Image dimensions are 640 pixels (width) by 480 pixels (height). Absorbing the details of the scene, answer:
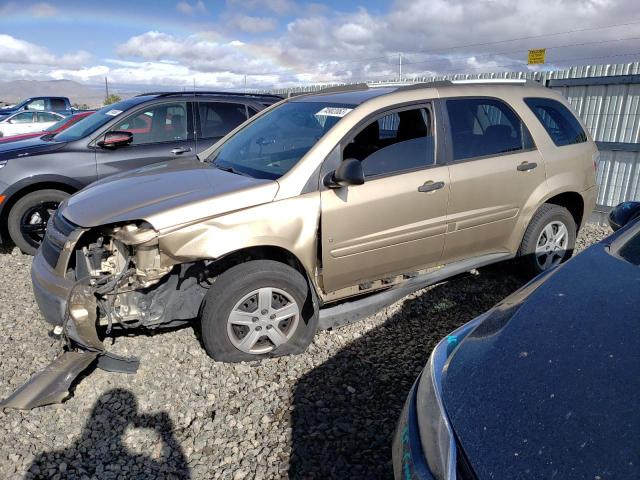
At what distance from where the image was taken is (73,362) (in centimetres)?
310

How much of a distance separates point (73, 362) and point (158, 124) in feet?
12.4

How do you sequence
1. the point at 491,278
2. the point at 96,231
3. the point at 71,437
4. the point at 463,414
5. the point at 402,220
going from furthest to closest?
the point at 491,278, the point at 402,220, the point at 96,231, the point at 71,437, the point at 463,414

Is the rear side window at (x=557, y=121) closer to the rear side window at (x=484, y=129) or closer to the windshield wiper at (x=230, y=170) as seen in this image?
the rear side window at (x=484, y=129)

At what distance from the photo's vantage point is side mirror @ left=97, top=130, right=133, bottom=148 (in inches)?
226

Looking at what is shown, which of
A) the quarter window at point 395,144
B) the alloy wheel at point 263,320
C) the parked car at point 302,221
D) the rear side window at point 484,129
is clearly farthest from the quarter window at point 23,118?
the rear side window at point 484,129

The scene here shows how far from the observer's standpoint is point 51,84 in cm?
19862

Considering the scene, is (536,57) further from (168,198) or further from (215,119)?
(168,198)

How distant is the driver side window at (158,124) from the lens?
6.05 meters

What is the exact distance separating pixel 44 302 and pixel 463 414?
2783mm

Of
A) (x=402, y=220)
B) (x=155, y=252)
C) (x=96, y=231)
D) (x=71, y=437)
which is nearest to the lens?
(x=71, y=437)

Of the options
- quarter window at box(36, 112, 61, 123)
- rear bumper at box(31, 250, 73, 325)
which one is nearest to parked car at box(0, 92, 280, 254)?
rear bumper at box(31, 250, 73, 325)

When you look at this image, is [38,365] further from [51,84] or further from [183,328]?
[51,84]

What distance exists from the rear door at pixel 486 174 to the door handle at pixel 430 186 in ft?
0.44

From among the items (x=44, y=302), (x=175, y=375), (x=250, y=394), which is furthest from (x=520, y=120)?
(x=44, y=302)
